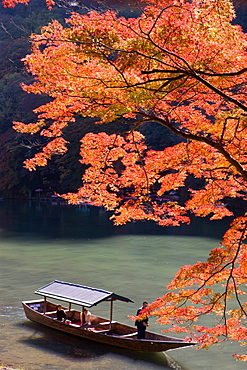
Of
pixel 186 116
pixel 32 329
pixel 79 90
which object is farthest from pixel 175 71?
pixel 32 329

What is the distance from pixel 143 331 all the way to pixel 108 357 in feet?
3.54

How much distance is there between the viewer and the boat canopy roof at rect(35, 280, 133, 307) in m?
12.6

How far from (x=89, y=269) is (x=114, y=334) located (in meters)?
8.92

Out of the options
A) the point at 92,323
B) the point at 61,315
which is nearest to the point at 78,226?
the point at 61,315

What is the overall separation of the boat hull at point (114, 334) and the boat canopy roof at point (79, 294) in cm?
68

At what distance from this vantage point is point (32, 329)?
13.6m

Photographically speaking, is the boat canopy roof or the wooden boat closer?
the wooden boat

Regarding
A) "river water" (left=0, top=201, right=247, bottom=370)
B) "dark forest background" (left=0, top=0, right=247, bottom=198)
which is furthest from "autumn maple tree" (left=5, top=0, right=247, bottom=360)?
"dark forest background" (left=0, top=0, right=247, bottom=198)

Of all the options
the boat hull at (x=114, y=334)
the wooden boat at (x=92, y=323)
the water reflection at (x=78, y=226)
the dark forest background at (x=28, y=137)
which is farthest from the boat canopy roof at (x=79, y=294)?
the dark forest background at (x=28, y=137)

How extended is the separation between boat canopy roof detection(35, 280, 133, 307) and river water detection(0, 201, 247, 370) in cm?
105

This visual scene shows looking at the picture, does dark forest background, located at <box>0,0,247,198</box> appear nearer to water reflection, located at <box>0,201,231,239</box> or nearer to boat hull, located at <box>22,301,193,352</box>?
water reflection, located at <box>0,201,231,239</box>

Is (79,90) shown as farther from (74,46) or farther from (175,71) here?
(175,71)

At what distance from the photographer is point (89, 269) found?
70.8ft

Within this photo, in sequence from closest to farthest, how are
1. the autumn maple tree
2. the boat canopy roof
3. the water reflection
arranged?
the autumn maple tree < the boat canopy roof < the water reflection
